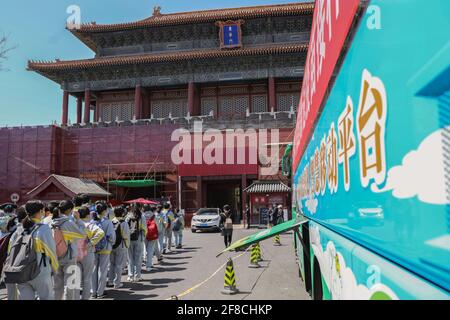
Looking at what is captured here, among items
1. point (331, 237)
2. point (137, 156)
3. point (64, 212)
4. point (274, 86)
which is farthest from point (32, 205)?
point (274, 86)

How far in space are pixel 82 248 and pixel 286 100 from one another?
27.3 m

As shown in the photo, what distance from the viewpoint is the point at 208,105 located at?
3259cm

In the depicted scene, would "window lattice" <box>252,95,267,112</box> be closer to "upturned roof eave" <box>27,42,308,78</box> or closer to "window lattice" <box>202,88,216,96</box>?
"window lattice" <box>202,88,216,96</box>

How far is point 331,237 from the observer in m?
2.74

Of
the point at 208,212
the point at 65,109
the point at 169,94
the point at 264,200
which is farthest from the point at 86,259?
the point at 65,109

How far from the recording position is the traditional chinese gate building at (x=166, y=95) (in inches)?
1114

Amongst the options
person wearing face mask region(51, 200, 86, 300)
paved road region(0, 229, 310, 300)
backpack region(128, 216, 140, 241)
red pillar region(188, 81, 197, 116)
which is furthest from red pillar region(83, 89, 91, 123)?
person wearing face mask region(51, 200, 86, 300)

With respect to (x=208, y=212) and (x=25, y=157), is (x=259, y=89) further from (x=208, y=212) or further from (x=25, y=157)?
(x=25, y=157)

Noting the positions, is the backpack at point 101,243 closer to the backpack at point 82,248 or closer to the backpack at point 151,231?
the backpack at point 82,248

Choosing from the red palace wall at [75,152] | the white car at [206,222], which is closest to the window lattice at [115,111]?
the red palace wall at [75,152]

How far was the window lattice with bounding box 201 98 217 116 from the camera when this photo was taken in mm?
32375
